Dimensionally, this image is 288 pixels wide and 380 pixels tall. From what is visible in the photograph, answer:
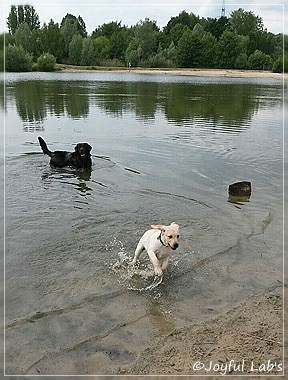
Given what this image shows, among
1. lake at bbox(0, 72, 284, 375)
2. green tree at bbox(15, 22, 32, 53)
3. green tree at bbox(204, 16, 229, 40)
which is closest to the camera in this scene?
lake at bbox(0, 72, 284, 375)

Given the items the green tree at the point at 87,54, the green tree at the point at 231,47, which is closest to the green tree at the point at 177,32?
the green tree at the point at 231,47

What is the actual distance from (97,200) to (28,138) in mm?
7321

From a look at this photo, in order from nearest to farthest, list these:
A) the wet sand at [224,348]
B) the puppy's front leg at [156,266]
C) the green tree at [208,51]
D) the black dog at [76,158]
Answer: the wet sand at [224,348]
the puppy's front leg at [156,266]
the black dog at [76,158]
the green tree at [208,51]

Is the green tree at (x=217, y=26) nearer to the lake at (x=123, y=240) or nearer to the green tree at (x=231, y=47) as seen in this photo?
the green tree at (x=231, y=47)

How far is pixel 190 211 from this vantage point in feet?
29.8

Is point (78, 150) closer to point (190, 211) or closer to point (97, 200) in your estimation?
point (97, 200)

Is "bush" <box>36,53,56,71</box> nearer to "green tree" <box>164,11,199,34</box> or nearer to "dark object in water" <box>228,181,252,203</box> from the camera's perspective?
"green tree" <box>164,11,199,34</box>

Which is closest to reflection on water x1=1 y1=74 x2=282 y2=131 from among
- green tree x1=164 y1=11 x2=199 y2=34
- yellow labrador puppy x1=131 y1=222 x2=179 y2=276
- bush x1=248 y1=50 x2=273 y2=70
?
yellow labrador puppy x1=131 y1=222 x2=179 y2=276

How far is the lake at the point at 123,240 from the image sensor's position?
508 cm

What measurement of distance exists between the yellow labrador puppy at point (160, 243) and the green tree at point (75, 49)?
95.9 m

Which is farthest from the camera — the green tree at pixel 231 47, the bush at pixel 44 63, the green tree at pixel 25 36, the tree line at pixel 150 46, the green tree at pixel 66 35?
the green tree at pixel 66 35

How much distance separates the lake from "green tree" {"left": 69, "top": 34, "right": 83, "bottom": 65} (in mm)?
84742

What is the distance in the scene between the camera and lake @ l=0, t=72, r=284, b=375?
5078 millimetres

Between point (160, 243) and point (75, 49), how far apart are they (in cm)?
9691
